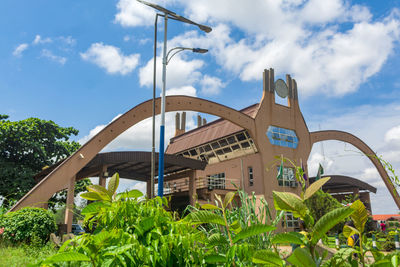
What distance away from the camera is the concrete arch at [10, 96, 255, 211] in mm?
15617

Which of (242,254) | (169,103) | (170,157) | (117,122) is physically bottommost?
(242,254)

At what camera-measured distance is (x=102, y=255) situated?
5.38ft

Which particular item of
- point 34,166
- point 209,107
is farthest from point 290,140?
point 34,166

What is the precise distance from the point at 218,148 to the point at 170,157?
1040 cm

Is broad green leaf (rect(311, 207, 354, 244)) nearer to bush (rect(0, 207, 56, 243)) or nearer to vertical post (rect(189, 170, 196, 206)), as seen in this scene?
bush (rect(0, 207, 56, 243))

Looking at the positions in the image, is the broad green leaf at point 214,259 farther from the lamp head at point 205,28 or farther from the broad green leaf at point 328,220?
the lamp head at point 205,28

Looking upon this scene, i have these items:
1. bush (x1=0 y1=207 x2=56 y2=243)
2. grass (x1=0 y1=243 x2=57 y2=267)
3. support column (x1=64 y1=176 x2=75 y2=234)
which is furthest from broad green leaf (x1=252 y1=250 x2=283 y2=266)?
support column (x1=64 y1=176 x2=75 y2=234)

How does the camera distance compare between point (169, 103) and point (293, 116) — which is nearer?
point (169, 103)

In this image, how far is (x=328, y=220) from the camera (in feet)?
4.02

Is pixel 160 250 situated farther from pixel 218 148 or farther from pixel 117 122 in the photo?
pixel 218 148

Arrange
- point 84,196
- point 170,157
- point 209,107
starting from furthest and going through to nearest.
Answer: point 209,107, point 170,157, point 84,196

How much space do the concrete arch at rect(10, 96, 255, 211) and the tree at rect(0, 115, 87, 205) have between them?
9858 millimetres

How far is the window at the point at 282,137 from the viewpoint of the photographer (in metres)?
28.5

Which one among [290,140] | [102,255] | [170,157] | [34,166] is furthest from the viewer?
[290,140]
